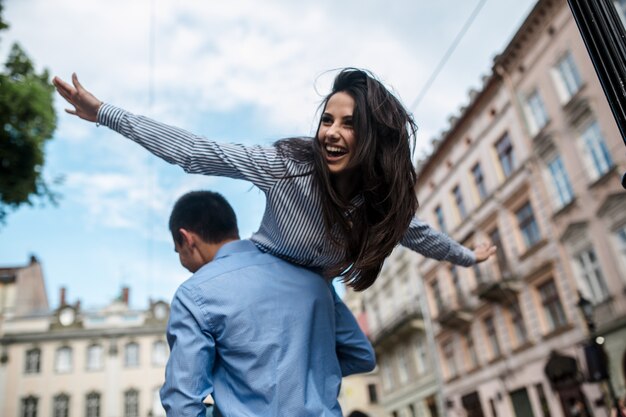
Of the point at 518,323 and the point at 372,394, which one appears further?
the point at 372,394

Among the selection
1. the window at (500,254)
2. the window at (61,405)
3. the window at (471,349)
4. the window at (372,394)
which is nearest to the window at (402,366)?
the window at (372,394)

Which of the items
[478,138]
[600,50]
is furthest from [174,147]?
[478,138]

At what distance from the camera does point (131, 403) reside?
35125mm

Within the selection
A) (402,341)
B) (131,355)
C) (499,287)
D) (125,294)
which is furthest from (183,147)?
(125,294)

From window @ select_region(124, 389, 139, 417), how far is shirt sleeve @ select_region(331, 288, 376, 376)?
36.6m

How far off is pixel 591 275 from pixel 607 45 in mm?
15940

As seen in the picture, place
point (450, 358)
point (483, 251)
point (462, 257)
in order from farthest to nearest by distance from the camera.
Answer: point (450, 358) → point (483, 251) → point (462, 257)

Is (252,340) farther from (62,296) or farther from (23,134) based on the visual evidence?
(62,296)

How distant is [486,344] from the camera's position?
2156 cm

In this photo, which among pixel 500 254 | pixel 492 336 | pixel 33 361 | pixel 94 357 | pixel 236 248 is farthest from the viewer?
pixel 94 357

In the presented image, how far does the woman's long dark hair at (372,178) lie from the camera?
1714mm

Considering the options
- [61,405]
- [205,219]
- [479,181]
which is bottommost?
[205,219]

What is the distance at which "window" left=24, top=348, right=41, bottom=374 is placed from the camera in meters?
34.2

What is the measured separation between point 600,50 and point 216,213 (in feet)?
4.48
